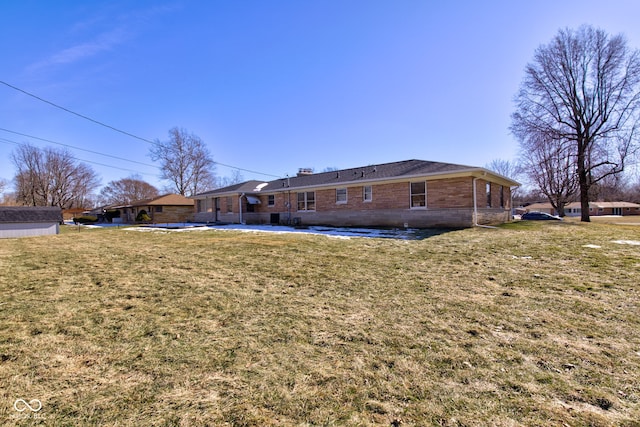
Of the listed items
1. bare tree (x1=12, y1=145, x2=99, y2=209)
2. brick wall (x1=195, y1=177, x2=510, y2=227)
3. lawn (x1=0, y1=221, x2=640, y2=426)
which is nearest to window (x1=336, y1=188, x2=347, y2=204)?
brick wall (x1=195, y1=177, x2=510, y2=227)

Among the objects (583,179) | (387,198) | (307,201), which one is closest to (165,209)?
(307,201)

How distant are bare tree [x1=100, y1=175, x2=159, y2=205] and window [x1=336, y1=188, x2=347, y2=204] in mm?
49879

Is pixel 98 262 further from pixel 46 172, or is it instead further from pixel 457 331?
pixel 46 172

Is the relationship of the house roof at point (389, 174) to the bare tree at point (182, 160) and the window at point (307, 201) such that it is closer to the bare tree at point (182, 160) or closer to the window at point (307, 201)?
the window at point (307, 201)

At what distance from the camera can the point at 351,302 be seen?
13.5 feet

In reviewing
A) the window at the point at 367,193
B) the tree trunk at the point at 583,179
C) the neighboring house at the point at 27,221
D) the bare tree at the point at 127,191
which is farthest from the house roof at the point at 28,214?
the bare tree at the point at 127,191

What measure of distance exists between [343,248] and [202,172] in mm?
38831

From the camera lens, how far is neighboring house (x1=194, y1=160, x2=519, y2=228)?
579 inches

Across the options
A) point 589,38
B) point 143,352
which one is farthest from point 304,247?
point 589,38

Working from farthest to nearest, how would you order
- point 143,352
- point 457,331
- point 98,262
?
1. point 98,262
2. point 457,331
3. point 143,352

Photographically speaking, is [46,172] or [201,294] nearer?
[201,294]

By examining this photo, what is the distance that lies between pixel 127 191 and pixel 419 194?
59.2 meters

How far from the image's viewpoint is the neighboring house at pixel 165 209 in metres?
30.5

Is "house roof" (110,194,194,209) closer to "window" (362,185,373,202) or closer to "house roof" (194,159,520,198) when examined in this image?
"house roof" (194,159,520,198)
